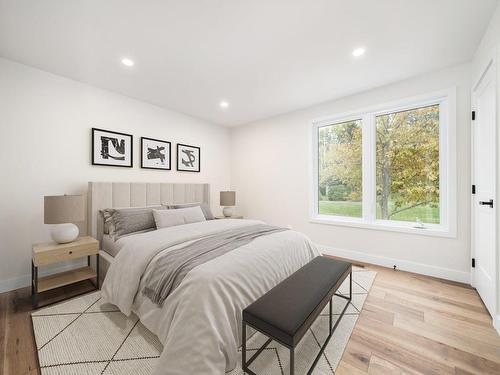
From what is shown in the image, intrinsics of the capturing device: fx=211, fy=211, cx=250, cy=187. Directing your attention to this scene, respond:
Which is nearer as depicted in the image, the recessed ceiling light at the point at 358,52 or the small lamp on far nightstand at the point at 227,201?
the recessed ceiling light at the point at 358,52

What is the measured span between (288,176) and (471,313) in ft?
9.19

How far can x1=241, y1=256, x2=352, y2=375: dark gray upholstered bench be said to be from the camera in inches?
44.9

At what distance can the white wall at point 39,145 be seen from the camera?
2320 mm

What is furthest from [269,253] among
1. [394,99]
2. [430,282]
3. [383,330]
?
[394,99]

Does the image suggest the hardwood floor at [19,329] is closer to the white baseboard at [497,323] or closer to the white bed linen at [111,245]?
the white bed linen at [111,245]

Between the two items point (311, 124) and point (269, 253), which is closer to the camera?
point (269, 253)

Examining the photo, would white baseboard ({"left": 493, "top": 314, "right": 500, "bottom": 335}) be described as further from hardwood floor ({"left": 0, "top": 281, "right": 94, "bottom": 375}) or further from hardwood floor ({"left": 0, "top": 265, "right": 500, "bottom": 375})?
hardwood floor ({"left": 0, "top": 281, "right": 94, "bottom": 375})

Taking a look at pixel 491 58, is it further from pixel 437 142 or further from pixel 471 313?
pixel 471 313

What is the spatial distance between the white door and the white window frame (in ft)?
0.67

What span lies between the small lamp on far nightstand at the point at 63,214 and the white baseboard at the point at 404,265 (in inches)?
135

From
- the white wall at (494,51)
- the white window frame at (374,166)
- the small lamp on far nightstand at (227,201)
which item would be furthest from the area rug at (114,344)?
the small lamp on far nightstand at (227,201)

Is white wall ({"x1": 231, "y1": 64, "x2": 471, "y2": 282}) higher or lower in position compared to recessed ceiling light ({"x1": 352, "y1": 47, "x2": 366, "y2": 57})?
lower

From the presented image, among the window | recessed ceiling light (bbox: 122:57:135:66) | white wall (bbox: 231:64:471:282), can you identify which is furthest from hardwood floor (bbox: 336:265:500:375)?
recessed ceiling light (bbox: 122:57:135:66)

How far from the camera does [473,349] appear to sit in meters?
1.53
